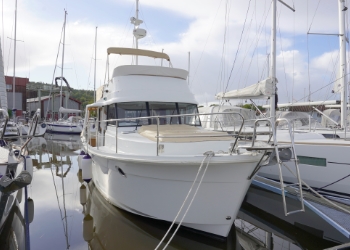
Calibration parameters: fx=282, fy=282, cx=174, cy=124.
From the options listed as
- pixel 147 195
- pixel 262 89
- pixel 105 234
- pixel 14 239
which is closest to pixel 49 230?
pixel 14 239

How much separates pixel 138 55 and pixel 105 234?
579 centimetres

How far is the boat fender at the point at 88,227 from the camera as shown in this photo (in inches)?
215

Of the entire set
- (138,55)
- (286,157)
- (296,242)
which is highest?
(138,55)

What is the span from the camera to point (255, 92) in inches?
412

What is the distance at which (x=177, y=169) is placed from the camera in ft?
15.1

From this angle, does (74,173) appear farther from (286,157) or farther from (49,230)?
(286,157)

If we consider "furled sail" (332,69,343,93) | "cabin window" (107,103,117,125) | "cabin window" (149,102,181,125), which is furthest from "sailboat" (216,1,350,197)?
"cabin window" (107,103,117,125)

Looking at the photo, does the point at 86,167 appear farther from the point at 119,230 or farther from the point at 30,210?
the point at 119,230

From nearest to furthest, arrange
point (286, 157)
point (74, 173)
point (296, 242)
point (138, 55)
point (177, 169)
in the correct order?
point (286, 157)
point (177, 169)
point (296, 242)
point (138, 55)
point (74, 173)

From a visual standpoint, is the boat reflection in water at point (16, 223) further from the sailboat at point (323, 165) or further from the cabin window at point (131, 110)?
the sailboat at point (323, 165)

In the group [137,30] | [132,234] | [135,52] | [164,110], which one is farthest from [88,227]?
[137,30]

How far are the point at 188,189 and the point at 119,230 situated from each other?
6.22ft

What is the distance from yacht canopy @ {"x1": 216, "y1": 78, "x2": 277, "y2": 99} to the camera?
31.6 ft

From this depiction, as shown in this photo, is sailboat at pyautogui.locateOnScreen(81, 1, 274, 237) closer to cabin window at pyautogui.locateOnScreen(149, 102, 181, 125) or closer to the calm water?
cabin window at pyautogui.locateOnScreen(149, 102, 181, 125)
